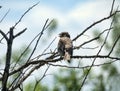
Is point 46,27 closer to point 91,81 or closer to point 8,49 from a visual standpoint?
point 8,49

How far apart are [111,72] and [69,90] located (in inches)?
118

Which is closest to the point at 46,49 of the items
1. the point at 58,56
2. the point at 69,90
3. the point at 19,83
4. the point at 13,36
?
the point at 58,56

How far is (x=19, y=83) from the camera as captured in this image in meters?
3.27

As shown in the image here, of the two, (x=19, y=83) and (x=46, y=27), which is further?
(x=46, y=27)

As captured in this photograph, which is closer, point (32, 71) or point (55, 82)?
point (32, 71)

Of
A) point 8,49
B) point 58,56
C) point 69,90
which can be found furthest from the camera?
point 69,90

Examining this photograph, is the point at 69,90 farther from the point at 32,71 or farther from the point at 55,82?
the point at 32,71

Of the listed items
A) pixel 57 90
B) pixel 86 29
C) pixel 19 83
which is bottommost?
pixel 57 90

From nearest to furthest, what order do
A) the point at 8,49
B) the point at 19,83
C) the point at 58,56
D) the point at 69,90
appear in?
the point at 8,49
the point at 19,83
the point at 58,56
the point at 69,90

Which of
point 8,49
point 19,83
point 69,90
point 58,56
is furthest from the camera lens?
point 69,90

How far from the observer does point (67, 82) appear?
3697 centimetres

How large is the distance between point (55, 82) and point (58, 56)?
115 ft

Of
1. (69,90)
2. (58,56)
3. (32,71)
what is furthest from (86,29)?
(69,90)

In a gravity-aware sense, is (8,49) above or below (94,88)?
above
